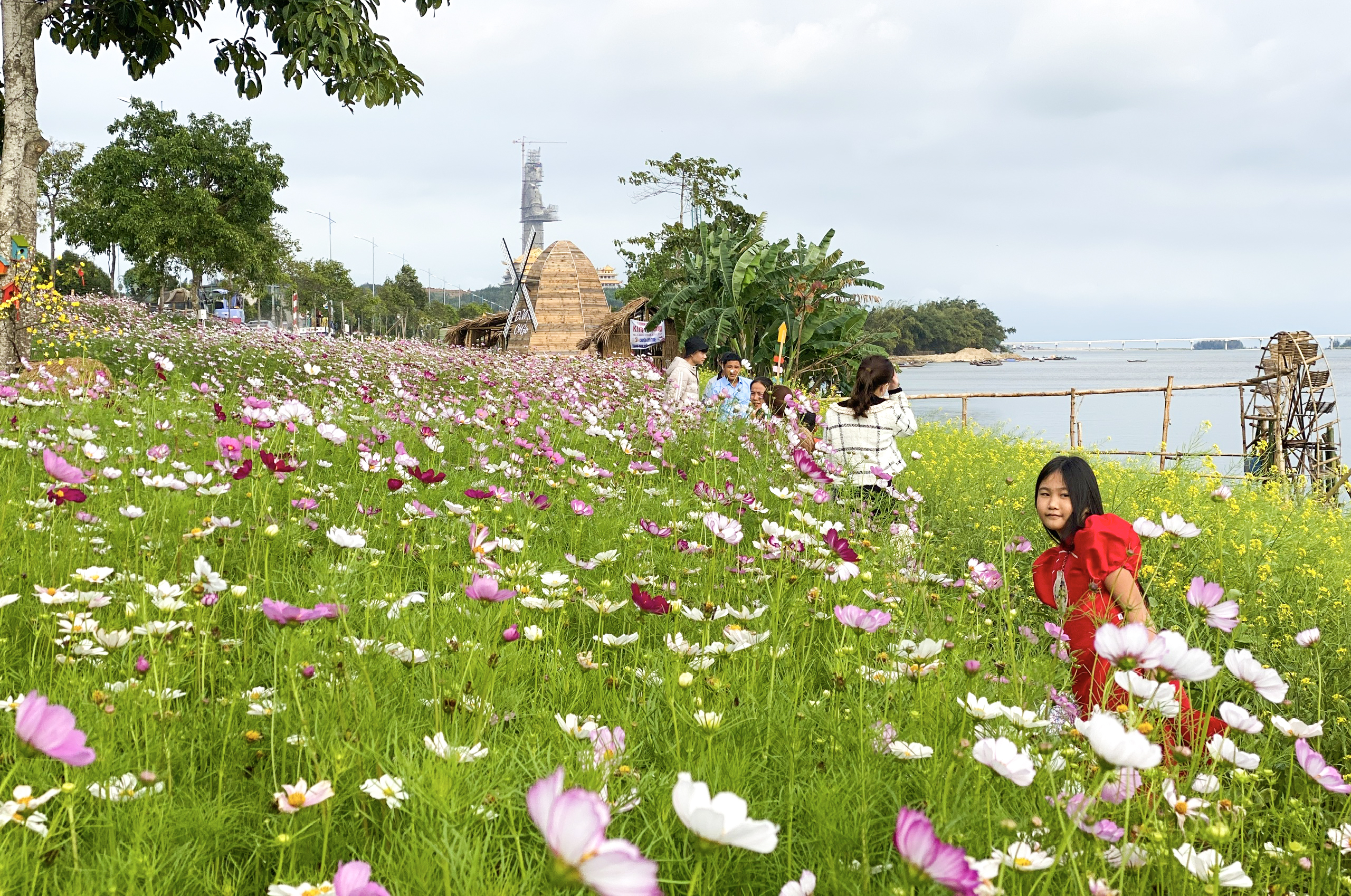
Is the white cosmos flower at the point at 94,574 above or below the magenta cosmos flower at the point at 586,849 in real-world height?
below

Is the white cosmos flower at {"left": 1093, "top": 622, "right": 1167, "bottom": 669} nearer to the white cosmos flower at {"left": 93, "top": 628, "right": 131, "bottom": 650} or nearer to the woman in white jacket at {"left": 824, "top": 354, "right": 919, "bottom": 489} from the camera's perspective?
the white cosmos flower at {"left": 93, "top": 628, "right": 131, "bottom": 650}

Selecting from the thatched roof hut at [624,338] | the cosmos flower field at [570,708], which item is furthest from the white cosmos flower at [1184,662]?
the thatched roof hut at [624,338]

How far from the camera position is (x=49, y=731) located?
0.80 metres

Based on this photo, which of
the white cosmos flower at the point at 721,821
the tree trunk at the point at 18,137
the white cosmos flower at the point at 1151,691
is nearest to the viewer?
the white cosmos flower at the point at 721,821

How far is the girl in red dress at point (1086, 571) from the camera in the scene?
2.22 meters

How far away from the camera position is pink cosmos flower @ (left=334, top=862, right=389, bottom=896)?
0.73m

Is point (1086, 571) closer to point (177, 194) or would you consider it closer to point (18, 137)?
point (18, 137)

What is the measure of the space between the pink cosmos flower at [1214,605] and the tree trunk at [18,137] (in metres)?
8.15

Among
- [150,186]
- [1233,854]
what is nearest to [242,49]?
[1233,854]

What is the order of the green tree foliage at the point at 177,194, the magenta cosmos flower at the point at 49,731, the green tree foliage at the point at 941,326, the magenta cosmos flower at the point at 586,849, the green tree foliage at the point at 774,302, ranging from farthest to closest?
the green tree foliage at the point at 941,326, the green tree foliage at the point at 177,194, the green tree foliage at the point at 774,302, the magenta cosmos flower at the point at 49,731, the magenta cosmos flower at the point at 586,849

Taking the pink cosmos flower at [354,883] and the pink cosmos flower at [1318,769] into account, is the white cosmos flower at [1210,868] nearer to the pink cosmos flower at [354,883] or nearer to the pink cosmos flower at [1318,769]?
the pink cosmos flower at [1318,769]

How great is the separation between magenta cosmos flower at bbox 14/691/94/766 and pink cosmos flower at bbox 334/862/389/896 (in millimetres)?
250

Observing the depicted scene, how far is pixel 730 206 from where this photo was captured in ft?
112

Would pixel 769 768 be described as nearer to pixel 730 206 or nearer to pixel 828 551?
pixel 828 551
